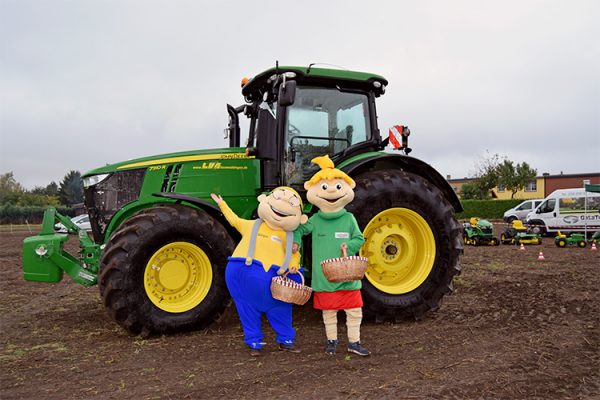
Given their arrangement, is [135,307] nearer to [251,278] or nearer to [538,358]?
[251,278]

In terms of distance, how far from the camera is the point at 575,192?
1956 cm

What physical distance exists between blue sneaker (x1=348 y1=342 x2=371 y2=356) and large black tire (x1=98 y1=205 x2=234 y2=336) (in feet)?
4.71

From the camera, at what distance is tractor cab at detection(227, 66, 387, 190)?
537 centimetres

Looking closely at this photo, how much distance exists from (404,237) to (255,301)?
78.4 inches

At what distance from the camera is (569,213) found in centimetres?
1938

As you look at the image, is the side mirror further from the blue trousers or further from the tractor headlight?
the tractor headlight

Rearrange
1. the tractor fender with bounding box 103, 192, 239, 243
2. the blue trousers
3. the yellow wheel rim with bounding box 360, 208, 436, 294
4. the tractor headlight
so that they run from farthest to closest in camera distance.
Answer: the tractor headlight < the yellow wheel rim with bounding box 360, 208, 436, 294 < the tractor fender with bounding box 103, 192, 239, 243 < the blue trousers

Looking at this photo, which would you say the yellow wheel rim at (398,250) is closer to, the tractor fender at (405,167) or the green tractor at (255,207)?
the green tractor at (255,207)

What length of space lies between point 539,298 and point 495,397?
12.3 ft

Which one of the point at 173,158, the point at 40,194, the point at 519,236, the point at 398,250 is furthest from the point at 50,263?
the point at 40,194

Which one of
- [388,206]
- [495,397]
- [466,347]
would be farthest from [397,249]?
[495,397]

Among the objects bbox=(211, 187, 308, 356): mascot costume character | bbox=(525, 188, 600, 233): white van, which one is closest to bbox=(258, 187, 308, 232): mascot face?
bbox=(211, 187, 308, 356): mascot costume character

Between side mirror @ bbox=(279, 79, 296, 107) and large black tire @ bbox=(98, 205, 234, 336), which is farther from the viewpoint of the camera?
side mirror @ bbox=(279, 79, 296, 107)

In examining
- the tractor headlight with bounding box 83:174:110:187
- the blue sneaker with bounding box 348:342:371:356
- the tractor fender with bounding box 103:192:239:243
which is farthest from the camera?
the tractor headlight with bounding box 83:174:110:187
